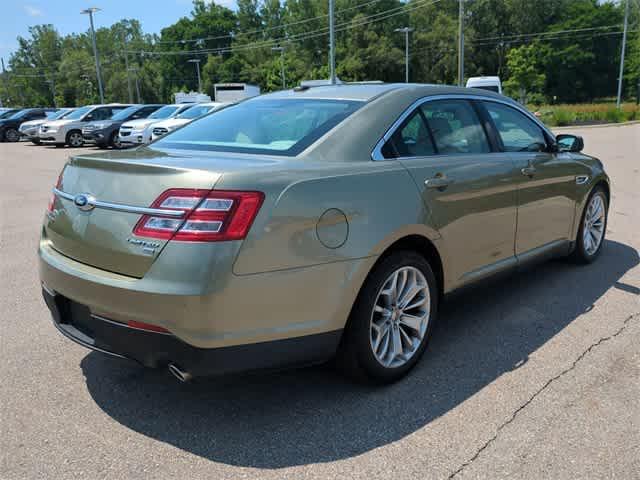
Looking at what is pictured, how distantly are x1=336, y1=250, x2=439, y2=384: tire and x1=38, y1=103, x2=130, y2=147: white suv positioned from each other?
2376cm

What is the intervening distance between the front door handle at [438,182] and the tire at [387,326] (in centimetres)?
42

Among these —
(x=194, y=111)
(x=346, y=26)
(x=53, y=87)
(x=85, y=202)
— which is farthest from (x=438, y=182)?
(x=53, y=87)

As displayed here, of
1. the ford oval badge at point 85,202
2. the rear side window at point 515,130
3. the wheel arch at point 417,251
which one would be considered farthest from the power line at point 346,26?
the ford oval badge at point 85,202

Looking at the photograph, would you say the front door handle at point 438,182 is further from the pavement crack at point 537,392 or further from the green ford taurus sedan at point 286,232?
the pavement crack at point 537,392

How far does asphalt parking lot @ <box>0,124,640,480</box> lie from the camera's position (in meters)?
2.61

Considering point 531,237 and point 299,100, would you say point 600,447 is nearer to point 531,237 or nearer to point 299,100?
point 531,237

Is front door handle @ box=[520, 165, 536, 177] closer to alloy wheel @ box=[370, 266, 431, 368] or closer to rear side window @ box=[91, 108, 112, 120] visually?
alloy wheel @ box=[370, 266, 431, 368]

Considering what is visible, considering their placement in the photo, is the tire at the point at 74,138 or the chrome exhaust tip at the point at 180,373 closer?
the chrome exhaust tip at the point at 180,373

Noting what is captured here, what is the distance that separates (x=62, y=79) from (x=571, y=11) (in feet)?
256

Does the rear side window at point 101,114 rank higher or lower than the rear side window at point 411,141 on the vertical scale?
lower

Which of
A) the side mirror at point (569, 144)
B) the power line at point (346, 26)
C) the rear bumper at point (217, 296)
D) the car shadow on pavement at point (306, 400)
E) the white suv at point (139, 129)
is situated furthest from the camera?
the power line at point (346, 26)

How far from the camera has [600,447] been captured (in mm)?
2738

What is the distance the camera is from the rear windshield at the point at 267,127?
3.22 metres

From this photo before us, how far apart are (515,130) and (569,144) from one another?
2.84ft
